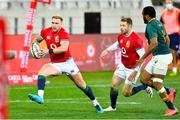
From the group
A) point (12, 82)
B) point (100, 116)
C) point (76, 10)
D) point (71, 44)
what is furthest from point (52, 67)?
point (76, 10)

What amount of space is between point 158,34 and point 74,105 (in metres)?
3.46

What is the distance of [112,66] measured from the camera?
28.6 metres

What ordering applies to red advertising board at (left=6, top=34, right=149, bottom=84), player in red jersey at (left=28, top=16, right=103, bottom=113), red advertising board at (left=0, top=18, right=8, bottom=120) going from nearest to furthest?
red advertising board at (left=0, top=18, right=8, bottom=120) → player in red jersey at (left=28, top=16, right=103, bottom=113) → red advertising board at (left=6, top=34, right=149, bottom=84)

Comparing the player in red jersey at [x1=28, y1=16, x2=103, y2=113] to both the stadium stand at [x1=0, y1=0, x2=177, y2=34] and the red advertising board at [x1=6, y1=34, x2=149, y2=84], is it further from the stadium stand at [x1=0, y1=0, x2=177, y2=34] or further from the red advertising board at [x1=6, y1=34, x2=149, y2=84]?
the stadium stand at [x1=0, y1=0, x2=177, y2=34]

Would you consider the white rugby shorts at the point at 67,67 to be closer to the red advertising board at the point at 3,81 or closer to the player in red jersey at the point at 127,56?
the player in red jersey at the point at 127,56

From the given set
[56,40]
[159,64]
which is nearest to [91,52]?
[56,40]

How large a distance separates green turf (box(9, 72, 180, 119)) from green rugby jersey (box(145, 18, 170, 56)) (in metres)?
1.23

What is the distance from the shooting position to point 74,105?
1711 cm

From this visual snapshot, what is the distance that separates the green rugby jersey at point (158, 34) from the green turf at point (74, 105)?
123 centimetres

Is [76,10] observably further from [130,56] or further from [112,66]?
[130,56]

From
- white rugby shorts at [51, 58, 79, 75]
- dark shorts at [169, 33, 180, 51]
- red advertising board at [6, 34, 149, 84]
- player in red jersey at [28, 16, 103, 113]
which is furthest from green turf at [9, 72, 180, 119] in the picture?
red advertising board at [6, 34, 149, 84]

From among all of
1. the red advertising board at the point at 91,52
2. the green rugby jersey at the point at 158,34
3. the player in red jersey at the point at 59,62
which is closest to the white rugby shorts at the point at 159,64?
the green rugby jersey at the point at 158,34

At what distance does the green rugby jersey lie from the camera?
14203mm

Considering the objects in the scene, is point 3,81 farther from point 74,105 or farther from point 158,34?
point 74,105
